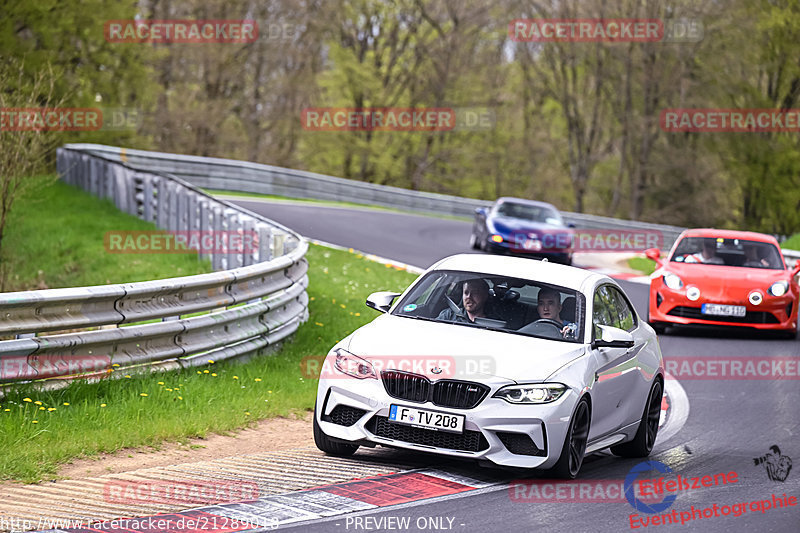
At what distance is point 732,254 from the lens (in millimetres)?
16594

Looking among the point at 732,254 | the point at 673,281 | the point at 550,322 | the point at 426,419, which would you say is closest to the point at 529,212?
the point at 732,254

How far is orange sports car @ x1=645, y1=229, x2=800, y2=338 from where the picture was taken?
15773mm

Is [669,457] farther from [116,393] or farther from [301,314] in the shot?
[301,314]

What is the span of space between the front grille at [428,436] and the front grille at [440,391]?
177 millimetres

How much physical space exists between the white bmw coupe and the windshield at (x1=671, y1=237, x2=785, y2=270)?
7.87 metres

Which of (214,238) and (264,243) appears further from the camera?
(214,238)

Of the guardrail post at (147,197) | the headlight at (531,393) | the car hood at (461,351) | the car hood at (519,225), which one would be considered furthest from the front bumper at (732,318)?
the guardrail post at (147,197)

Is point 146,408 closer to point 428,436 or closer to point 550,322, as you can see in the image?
point 428,436

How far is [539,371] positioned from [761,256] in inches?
397

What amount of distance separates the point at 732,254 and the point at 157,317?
966 cm

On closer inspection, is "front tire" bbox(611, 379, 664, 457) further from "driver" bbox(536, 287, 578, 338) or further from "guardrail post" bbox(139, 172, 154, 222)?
"guardrail post" bbox(139, 172, 154, 222)

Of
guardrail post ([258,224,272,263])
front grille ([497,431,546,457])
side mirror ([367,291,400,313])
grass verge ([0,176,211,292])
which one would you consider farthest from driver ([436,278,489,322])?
grass verge ([0,176,211,292])

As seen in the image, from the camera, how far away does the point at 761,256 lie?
653 inches

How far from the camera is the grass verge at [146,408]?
7430 millimetres
